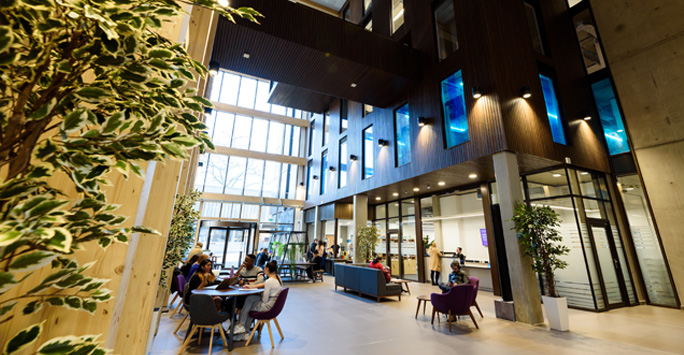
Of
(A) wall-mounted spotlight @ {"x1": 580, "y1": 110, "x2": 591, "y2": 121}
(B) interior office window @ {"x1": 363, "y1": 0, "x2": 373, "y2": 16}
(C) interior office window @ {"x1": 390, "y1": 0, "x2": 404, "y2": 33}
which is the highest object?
(B) interior office window @ {"x1": 363, "y1": 0, "x2": 373, "y2": 16}

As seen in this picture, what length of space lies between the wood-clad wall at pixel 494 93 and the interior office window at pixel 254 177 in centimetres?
853

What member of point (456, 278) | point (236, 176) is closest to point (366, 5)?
point (236, 176)

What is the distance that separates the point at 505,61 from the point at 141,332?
810cm

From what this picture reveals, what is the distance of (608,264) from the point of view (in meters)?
7.08

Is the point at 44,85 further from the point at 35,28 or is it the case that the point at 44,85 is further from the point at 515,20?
the point at 515,20

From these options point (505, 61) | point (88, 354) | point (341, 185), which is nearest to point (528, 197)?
point (505, 61)

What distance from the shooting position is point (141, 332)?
1956mm

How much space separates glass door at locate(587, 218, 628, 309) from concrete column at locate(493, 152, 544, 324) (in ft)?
8.49

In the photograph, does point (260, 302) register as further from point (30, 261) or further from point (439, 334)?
point (30, 261)

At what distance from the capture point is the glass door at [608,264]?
22.3 ft

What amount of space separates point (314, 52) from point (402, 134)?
3984 millimetres

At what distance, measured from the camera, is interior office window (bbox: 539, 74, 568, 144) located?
24.1ft

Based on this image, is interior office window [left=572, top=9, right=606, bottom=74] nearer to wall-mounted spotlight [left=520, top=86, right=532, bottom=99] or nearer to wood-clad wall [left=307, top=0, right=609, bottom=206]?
wood-clad wall [left=307, top=0, right=609, bottom=206]

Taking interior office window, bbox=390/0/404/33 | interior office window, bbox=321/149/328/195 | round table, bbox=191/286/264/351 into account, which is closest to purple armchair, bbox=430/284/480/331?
round table, bbox=191/286/264/351
